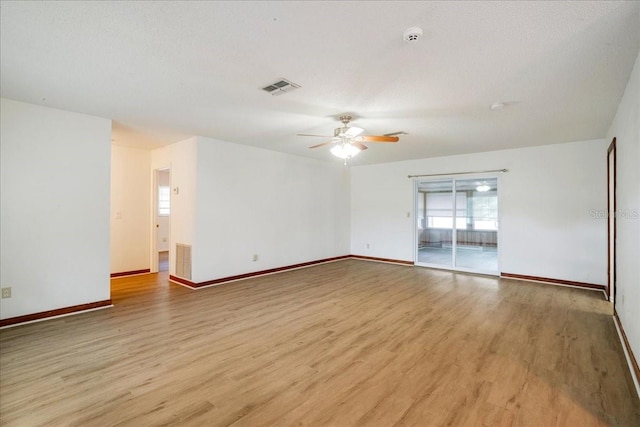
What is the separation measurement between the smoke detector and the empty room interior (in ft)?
0.20

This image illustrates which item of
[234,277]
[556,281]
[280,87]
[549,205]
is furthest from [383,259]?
[280,87]

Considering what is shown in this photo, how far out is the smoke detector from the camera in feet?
6.61

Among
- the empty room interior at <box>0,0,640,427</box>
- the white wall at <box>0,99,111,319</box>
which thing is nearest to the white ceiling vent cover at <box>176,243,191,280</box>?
the empty room interior at <box>0,0,640,427</box>

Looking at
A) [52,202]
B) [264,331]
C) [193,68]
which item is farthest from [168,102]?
[264,331]

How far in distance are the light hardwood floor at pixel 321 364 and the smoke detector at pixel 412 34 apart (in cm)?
261

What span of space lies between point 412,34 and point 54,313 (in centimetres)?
498

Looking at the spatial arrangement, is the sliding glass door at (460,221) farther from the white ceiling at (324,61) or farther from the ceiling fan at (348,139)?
the ceiling fan at (348,139)

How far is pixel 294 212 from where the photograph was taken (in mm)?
6789

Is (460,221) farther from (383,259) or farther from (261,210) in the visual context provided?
(261,210)

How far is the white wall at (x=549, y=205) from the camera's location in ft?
16.6

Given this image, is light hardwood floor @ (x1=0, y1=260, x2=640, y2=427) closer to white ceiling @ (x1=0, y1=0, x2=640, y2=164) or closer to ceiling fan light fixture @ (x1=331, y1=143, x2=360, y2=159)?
ceiling fan light fixture @ (x1=331, y1=143, x2=360, y2=159)

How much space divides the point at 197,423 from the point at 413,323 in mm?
2547

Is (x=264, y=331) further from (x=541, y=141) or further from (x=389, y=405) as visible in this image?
(x=541, y=141)

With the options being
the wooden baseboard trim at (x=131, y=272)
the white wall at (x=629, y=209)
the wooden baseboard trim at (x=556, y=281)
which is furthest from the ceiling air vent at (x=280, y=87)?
the wooden baseboard trim at (x=556, y=281)
